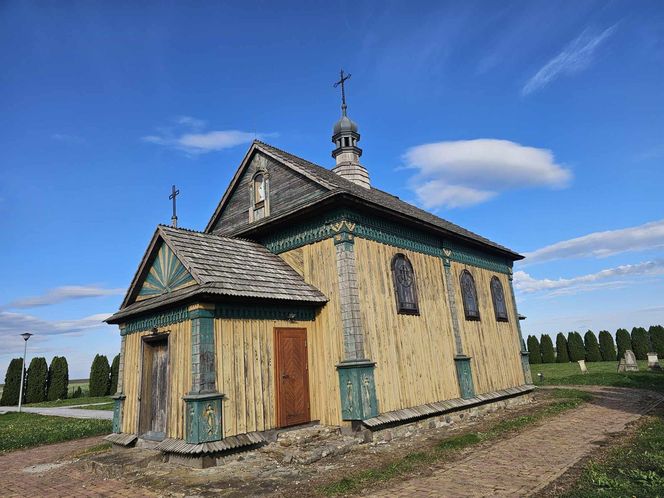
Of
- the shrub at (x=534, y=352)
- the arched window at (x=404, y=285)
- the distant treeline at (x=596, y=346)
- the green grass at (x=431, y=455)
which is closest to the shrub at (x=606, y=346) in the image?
the distant treeline at (x=596, y=346)

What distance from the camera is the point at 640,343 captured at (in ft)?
120

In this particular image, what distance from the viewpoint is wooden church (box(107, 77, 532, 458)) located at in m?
8.65

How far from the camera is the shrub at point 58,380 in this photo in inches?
1334

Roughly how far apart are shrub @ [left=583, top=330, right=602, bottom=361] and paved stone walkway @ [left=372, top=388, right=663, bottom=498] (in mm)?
29386

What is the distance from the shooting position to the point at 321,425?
996 centimetres

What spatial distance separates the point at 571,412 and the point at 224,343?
9684mm

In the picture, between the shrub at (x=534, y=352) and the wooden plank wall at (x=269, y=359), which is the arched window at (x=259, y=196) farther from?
the shrub at (x=534, y=352)

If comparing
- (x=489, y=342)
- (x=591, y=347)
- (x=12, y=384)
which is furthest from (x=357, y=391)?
(x=591, y=347)

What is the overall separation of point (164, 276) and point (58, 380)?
30.7 metres

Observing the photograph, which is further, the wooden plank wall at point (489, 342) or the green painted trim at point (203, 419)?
the wooden plank wall at point (489, 342)

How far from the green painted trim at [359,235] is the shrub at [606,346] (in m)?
30.1

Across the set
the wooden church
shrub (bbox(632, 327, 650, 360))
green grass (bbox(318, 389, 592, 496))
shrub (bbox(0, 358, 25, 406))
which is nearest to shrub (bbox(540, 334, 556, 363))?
shrub (bbox(632, 327, 650, 360))

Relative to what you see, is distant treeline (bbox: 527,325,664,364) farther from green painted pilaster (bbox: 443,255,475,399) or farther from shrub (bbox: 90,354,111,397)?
shrub (bbox: 90,354,111,397)

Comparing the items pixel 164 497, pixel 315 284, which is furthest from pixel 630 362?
pixel 164 497
